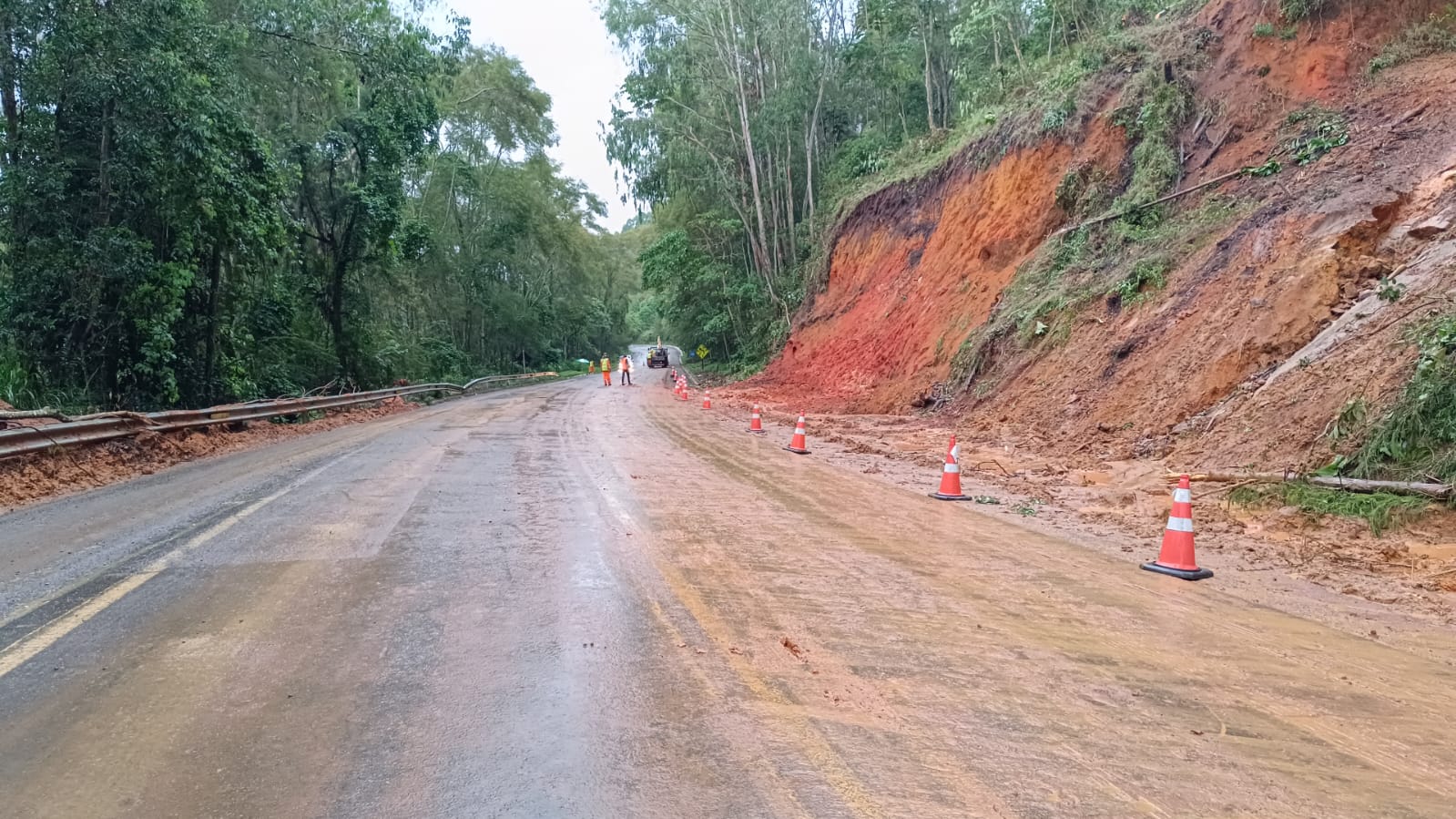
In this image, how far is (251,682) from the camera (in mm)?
3875

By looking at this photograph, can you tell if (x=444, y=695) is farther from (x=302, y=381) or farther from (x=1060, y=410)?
(x=302, y=381)

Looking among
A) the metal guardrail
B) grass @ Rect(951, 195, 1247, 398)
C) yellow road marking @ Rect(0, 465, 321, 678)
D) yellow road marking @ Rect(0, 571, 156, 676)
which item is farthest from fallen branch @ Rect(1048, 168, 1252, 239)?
the metal guardrail

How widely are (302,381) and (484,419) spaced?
868 cm

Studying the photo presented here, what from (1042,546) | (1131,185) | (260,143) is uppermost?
(260,143)

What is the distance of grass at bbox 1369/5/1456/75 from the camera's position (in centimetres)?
1325

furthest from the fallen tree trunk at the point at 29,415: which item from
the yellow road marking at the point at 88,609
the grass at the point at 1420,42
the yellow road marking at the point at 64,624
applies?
the grass at the point at 1420,42

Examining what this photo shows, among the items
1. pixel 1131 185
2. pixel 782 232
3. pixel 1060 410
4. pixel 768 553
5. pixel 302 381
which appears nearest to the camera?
pixel 768 553

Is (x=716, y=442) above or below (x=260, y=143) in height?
below

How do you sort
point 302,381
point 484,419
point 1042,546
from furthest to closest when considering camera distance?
point 302,381 < point 484,419 < point 1042,546

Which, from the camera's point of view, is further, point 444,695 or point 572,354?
point 572,354

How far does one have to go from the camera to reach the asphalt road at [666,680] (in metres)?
2.95

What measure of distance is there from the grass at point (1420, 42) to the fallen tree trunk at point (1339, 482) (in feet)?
32.1

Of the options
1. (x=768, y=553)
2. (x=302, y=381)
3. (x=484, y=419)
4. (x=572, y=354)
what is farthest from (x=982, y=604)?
(x=572, y=354)

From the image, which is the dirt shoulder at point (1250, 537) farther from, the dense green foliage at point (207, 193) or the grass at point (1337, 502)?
the dense green foliage at point (207, 193)
